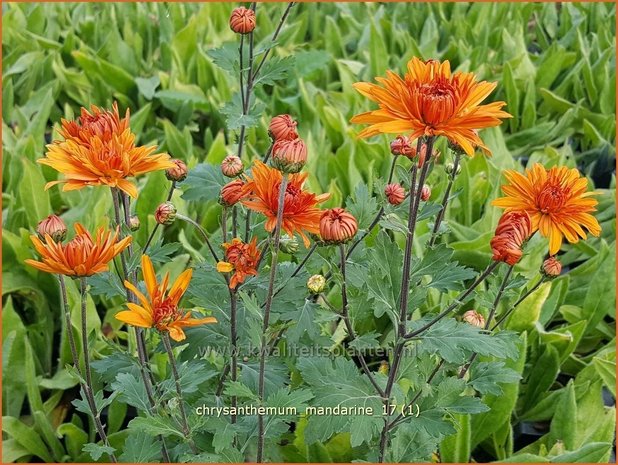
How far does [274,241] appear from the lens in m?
1.03

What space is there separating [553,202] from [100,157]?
2.12 feet

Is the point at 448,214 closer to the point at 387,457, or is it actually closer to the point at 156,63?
the point at 387,457

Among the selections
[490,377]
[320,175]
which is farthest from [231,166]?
[320,175]

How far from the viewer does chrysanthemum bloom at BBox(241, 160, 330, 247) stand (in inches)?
41.7

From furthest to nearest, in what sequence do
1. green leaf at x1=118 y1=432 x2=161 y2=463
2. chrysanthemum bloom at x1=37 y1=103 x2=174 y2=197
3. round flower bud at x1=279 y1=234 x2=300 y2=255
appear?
green leaf at x1=118 y1=432 x2=161 y2=463 → round flower bud at x1=279 y1=234 x2=300 y2=255 → chrysanthemum bloom at x1=37 y1=103 x2=174 y2=197

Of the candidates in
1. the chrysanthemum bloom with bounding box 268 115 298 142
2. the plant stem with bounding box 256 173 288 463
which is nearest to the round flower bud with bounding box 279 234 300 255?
the plant stem with bounding box 256 173 288 463

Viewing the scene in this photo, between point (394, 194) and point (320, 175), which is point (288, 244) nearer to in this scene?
point (394, 194)

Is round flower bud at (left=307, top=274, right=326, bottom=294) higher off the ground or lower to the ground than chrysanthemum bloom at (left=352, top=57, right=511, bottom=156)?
lower

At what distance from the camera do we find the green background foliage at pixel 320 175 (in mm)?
1254

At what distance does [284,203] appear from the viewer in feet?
3.47

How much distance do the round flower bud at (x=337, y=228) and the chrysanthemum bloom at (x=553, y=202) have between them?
0.84 ft

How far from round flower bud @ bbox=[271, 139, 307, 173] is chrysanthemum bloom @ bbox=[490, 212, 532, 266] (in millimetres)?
298

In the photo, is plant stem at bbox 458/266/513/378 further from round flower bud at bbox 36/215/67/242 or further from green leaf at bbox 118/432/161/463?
round flower bud at bbox 36/215/67/242

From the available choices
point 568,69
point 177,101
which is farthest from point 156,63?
point 568,69
